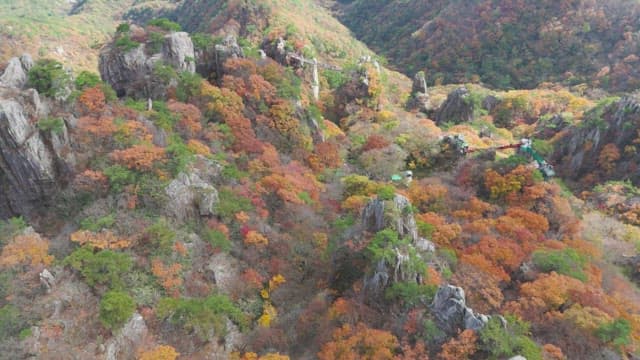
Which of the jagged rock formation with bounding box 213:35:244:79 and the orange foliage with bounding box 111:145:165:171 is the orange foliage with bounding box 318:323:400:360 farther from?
the jagged rock formation with bounding box 213:35:244:79

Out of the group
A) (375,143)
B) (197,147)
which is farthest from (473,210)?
(197,147)

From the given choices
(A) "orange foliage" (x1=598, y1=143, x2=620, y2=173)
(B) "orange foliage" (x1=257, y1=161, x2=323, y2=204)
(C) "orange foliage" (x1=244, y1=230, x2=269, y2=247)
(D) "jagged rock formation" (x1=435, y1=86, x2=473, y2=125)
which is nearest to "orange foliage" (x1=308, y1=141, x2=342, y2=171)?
(B) "orange foliage" (x1=257, y1=161, x2=323, y2=204)

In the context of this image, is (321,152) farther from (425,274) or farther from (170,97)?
(425,274)

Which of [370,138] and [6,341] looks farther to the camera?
[370,138]

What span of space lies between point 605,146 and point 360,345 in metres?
51.4

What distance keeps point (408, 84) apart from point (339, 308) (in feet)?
341

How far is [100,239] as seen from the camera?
108 ft

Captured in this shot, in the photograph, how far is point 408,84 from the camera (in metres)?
127

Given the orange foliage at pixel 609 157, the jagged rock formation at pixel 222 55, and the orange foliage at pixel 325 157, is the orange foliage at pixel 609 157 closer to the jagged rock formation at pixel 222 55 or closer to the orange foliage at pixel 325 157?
the orange foliage at pixel 325 157

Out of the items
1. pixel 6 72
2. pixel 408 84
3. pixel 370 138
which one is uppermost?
pixel 6 72

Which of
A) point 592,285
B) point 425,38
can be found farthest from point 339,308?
point 425,38

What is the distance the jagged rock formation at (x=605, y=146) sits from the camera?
60.7 meters

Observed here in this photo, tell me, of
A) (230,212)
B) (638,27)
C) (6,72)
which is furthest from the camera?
(638,27)

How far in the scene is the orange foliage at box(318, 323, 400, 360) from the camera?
26.1m
